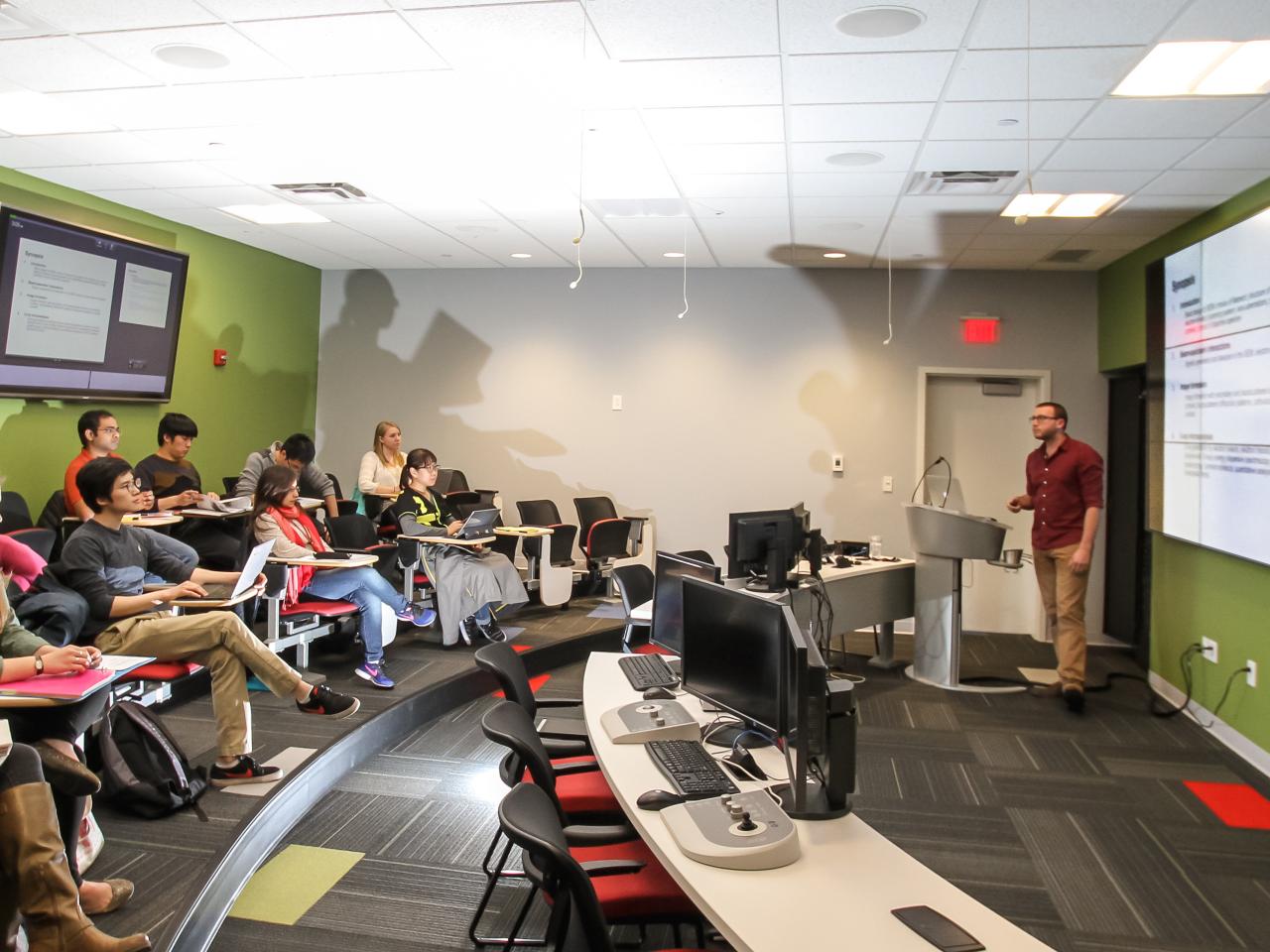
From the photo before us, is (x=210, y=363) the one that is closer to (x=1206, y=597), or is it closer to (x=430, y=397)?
(x=430, y=397)

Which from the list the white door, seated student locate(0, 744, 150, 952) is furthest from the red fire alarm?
seated student locate(0, 744, 150, 952)

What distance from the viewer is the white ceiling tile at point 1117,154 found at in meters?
4.23

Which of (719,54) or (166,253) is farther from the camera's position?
(166,253)

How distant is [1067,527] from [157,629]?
16.0 ft

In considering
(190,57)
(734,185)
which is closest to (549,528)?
(734,185)

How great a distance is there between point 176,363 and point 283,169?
230 cm

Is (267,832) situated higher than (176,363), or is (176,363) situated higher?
(176,363)

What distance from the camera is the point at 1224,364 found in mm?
4762

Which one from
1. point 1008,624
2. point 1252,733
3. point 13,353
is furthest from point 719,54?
point 1008,624

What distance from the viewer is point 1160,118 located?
3.90 m

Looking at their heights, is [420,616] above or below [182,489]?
below

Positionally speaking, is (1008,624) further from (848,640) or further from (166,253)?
(166,253)

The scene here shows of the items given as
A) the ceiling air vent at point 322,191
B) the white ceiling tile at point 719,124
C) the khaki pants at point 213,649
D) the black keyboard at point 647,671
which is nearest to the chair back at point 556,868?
the black keyboard at point 647,671

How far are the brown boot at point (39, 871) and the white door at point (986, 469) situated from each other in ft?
22.0
